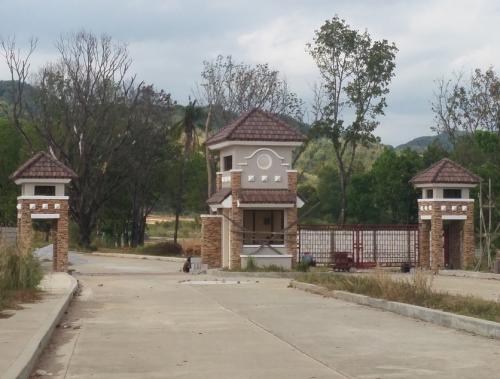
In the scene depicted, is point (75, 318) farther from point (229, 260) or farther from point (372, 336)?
point (229, 260)

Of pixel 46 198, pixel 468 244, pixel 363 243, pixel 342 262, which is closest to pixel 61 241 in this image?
pixel 46 198

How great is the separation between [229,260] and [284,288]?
9.97 metres

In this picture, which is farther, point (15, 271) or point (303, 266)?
point (303, 266)

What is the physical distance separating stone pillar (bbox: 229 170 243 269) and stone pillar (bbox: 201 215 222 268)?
7.15 feet

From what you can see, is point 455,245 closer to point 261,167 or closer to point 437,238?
point 437,238

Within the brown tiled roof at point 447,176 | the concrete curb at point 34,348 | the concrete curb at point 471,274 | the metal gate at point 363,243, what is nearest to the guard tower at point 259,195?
the metal gate at point 363,243

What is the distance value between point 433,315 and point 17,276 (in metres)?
10.5

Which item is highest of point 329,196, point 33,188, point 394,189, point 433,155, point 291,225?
point 433,155

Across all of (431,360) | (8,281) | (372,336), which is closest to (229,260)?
(8,281)

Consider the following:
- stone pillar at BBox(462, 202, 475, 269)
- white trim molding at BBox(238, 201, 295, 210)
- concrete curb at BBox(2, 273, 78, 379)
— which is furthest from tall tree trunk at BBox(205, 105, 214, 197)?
concrete curb at BBox(2, 273, 78, 379)

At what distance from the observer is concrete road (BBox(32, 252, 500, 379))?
10.8 metres

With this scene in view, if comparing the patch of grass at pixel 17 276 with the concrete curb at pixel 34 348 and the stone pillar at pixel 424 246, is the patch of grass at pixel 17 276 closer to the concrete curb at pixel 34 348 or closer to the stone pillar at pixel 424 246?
the concrete curb at pixel 34 348

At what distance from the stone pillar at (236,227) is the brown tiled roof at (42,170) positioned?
267 inches

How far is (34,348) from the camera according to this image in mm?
11578
